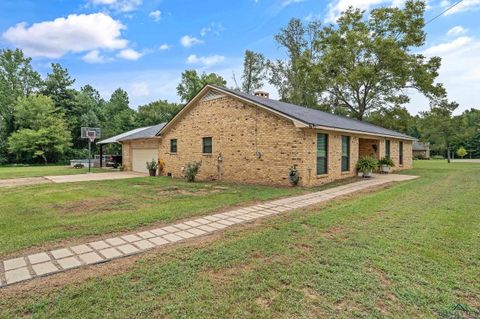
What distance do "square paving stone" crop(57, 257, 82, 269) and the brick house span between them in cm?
768

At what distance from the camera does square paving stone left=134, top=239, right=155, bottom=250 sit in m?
3.91

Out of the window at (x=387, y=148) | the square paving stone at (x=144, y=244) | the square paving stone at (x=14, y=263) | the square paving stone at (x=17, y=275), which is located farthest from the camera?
the window at (x=387, y=148)

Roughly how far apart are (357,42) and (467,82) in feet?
34.7

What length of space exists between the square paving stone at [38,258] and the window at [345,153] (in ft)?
37.5

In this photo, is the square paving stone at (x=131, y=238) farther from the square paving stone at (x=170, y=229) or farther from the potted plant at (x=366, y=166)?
the potted plant at (x=366, y=166)

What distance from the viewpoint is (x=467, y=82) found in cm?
1542

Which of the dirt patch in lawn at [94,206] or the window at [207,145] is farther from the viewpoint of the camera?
the window at [207,145]

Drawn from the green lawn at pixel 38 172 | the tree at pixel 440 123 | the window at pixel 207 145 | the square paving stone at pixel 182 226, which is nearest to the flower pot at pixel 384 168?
the window at pixel 207 145

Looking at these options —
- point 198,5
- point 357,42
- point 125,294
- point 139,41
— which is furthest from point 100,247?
point 357,42

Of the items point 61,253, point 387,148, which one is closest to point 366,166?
point 387,148

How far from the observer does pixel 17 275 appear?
3.05 m

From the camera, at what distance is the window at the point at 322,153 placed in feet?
34.9

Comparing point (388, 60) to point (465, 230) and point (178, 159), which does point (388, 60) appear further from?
Result: point (465, 230)

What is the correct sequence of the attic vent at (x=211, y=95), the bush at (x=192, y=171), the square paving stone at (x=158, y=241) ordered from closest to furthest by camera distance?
the square paving stone at (x=158, y=241) → the bush at (x=192, y=171) → the attic vent at (x=211, y=95)
